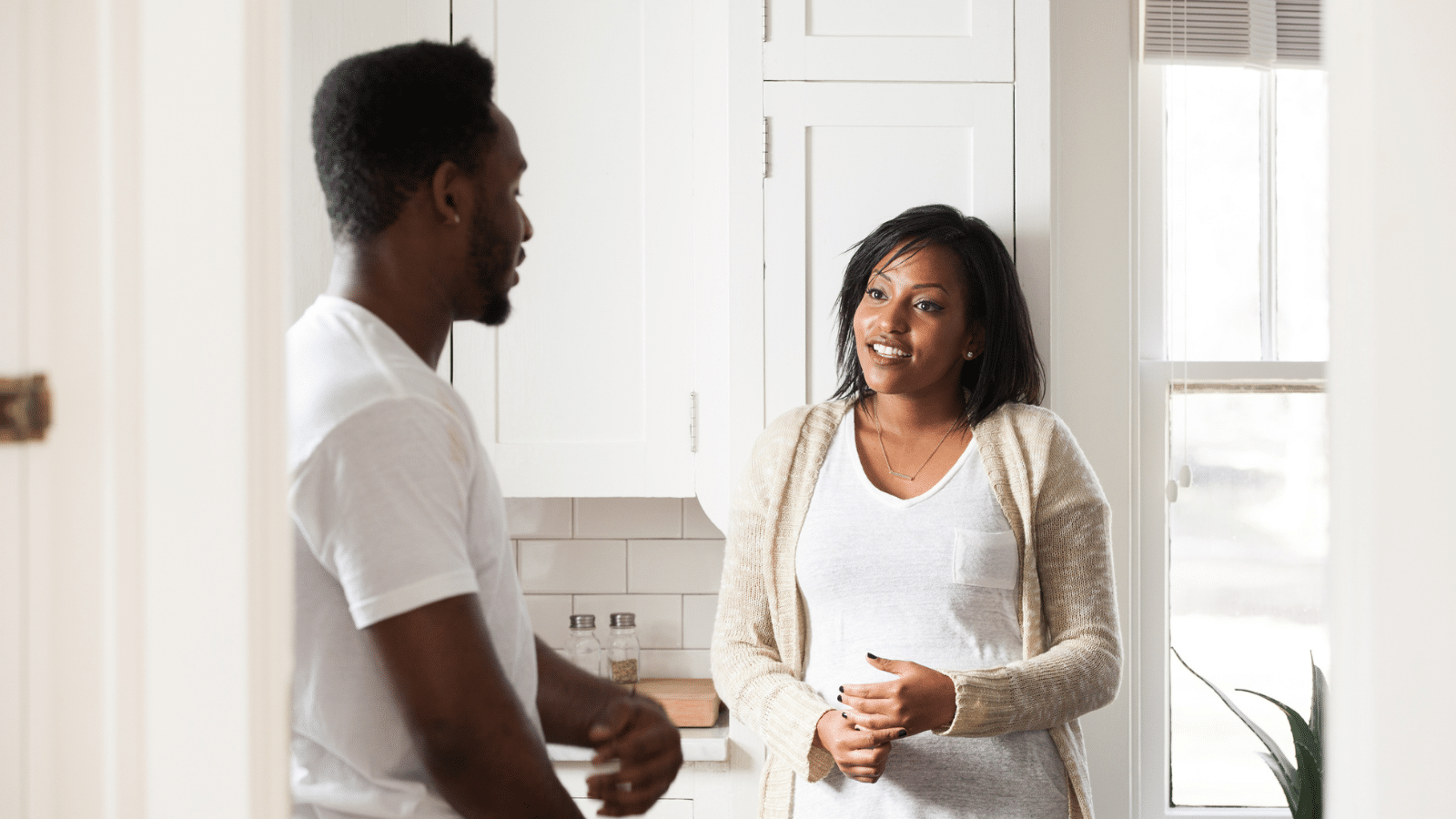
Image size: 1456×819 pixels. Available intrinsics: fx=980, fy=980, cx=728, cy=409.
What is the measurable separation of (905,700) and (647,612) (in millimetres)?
633

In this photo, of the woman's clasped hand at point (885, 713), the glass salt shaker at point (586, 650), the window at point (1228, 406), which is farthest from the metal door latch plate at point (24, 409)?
the window at point (1228, 406)

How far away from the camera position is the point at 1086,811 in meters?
0.78

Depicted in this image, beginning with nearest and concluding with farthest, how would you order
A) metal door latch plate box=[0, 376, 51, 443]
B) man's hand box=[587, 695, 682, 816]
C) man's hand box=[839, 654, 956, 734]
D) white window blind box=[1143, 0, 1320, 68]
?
metal door latch plate box=[0, 376, 51, 443] → man's hand box=[587, 695, 682, 816] → man's hand box=[839, 654, 956, 734] → white window blind box=[1143, 0, 1320, 68]

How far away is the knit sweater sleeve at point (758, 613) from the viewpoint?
0.79m

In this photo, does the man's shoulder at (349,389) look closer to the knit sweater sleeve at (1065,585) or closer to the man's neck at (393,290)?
the man's neck at (393,290)

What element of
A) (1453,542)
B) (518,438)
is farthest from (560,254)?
(1453,542)

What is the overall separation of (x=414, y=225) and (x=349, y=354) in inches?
2.6

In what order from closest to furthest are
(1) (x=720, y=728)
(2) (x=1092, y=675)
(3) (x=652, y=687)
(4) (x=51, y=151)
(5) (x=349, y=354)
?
(4) (x=51, y=151) → (5) (x=349, y=354) → (2) (x=1092, y=675) → (1) (x=720, y=728) → (3) (x=652, y=687)

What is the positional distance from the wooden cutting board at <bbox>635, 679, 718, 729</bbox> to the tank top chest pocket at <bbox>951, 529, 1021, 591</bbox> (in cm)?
42

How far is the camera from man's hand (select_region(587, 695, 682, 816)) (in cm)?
46

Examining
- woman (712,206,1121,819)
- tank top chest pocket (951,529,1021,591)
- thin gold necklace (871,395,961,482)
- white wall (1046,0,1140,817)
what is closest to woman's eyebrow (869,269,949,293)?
woman (712,206,1121,819)

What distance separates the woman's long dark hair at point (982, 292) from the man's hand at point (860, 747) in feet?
0.92

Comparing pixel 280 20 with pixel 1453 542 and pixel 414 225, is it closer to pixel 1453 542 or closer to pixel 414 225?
pixel 414 225

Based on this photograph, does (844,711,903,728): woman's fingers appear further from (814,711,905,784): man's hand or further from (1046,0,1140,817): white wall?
(1046,0,1140,817): white wall
